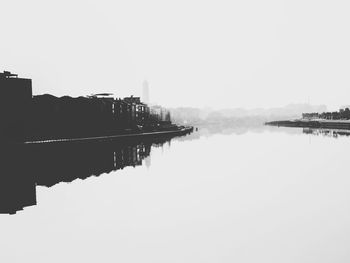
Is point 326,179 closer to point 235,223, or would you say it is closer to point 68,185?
point 235,223

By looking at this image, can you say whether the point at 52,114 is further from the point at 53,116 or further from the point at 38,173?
the point at 38,173

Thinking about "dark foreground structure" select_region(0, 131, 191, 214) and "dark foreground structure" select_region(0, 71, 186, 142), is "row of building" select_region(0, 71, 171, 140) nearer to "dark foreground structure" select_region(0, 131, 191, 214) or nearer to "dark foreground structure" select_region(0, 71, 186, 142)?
"dark foreground structure" select_region(0, 71, 186, 142)

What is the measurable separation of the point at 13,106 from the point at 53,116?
14055 mm

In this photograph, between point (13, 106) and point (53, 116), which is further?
point (53, 116)

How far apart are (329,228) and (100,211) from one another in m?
7.93

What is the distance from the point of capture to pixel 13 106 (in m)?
52.8

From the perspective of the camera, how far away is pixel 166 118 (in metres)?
196

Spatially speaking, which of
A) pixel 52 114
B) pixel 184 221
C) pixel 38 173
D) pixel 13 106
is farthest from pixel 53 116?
pixel 184 221

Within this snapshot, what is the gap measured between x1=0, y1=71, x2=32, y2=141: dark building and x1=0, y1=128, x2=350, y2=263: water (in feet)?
102

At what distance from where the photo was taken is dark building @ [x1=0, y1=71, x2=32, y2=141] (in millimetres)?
51219

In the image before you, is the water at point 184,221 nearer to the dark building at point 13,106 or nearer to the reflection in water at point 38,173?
the reflection in water at point 38,173

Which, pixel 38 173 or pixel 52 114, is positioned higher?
pixel 52 114

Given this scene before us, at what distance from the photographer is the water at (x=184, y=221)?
405 inches

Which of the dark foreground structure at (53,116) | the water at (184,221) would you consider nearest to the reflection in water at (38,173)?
the water at (184,221)
